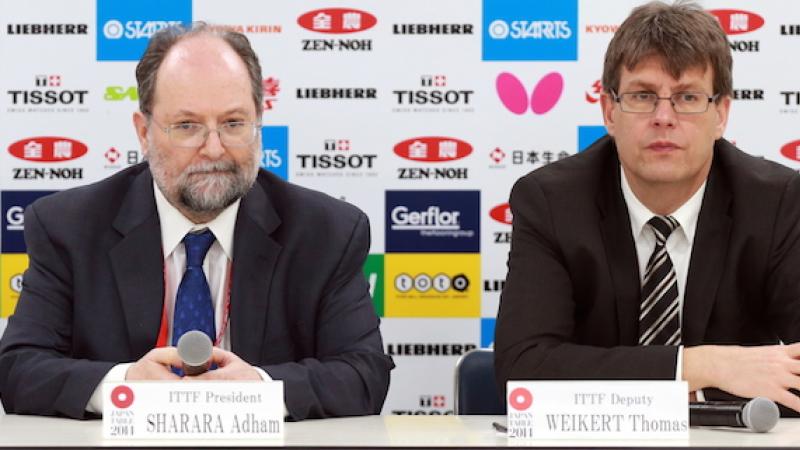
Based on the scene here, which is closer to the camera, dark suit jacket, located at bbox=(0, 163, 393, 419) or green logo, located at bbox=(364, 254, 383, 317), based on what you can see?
dark suit jacket, located at bbox=(0, 163, 393, 419)

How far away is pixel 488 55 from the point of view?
14.0ft

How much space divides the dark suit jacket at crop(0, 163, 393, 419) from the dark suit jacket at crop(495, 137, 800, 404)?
380mm

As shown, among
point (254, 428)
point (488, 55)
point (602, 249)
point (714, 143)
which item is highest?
point (488, 55)

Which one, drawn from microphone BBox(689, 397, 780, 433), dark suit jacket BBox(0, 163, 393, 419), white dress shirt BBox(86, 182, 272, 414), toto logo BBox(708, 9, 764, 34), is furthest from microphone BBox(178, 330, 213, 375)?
toto logo BBox(708, 9, 764, 34)

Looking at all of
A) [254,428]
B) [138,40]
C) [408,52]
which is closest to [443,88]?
[408,52]

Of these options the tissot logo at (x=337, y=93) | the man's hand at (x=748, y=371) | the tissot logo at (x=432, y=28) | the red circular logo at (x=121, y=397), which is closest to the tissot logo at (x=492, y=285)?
the tissot logo at (x=337, y=93)

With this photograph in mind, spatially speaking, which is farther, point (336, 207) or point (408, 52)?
point (408, 52)

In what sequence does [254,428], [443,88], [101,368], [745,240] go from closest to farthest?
1. [254,428]
2. [101,368]
3. [745,240]
4. [443,88]

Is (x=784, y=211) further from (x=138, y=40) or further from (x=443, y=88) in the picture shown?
(x=138, y=40)

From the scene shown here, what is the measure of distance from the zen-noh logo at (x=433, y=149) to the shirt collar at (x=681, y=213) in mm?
1311

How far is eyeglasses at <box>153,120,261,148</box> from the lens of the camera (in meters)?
2.86

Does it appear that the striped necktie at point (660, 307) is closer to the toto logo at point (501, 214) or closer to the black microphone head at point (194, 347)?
the black microphone head at point (194, 347)

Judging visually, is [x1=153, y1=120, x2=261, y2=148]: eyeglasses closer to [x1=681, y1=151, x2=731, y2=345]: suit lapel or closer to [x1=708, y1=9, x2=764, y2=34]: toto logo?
[x1=681, y1=151, x2=731, y2=345]: suit lapel

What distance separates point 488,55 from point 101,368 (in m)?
2.19
